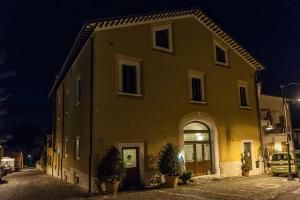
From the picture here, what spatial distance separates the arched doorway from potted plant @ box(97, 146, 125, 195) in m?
5.72

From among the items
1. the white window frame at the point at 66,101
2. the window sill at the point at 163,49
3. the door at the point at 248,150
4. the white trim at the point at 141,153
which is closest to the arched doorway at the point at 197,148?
the white trim at the point at 141,153

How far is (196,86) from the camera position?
20469mm

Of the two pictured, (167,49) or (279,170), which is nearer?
(167,49)

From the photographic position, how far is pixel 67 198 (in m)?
13.9

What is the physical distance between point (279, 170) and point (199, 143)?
5996 mm

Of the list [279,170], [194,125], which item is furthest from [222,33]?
[279,170]

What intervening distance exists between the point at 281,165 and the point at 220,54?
343 inches

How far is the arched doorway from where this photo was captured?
19.3 metres

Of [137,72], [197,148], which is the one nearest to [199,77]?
[197,148]

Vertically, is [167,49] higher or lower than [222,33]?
lower

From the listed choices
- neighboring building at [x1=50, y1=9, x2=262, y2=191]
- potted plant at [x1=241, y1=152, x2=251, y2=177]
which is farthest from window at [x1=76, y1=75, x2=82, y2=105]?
potted plant at [x1=241, y1=152, x2=251, y2=177]

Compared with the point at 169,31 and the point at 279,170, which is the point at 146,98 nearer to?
the point at 169,31

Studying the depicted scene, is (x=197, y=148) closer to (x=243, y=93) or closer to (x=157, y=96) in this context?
(x=157, y=96)

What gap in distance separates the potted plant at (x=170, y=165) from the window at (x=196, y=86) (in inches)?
183
